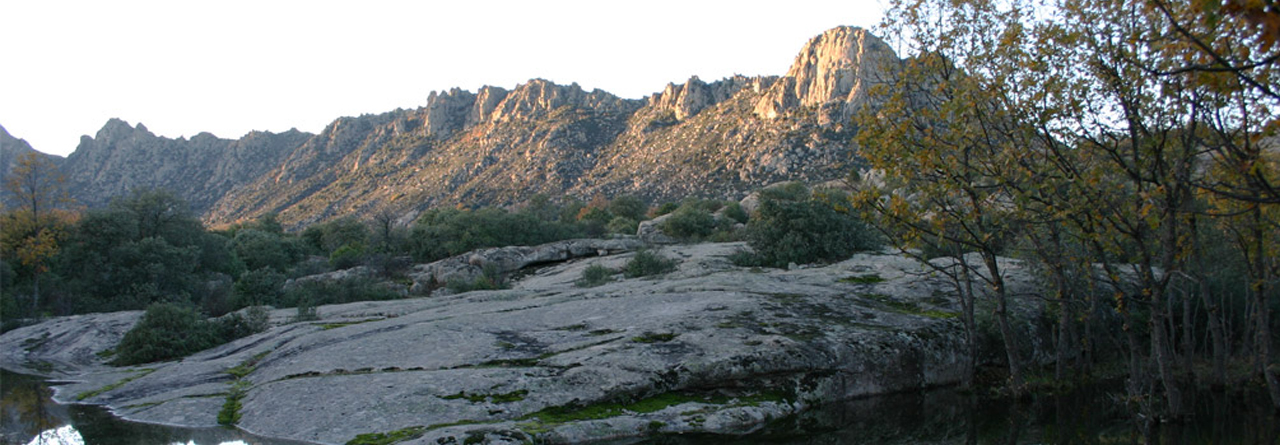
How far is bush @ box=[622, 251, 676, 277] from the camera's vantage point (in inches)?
1034

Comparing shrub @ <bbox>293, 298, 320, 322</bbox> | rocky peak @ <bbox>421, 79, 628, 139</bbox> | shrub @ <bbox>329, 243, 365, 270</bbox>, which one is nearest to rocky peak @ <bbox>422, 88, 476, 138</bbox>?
rocky peak @ <bbox>421, 79, 628, 139</bbox>

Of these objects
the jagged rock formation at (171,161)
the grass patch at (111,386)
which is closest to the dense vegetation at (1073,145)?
the grass patch at (111,386)

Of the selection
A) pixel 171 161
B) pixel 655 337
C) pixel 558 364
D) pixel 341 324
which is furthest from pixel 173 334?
pixel 171 161

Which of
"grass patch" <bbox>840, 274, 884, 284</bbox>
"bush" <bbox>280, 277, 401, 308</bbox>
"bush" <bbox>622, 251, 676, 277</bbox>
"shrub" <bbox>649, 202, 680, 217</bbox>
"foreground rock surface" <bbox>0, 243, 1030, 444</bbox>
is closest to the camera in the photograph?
"foreground rock surface" <bbox>0, 243, 1030, 444</bbox>

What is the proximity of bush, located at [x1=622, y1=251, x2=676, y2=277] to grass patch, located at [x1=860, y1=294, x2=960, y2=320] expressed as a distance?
9.49 m

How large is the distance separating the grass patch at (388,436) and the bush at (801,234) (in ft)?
65.0

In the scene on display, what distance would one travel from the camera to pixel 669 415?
10344 mm

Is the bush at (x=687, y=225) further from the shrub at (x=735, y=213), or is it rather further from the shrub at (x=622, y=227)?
the shrub at (x=622, y=227)

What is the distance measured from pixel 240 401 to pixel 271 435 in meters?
1.97

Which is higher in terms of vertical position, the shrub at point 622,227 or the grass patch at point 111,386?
the shrub at point 622,227

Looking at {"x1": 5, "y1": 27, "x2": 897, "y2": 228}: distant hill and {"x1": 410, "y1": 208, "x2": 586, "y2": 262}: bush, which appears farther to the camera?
{"x1": 5, "y1": 27, "x2": 897, "y2": 228}: distant hill

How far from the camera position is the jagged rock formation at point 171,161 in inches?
4572

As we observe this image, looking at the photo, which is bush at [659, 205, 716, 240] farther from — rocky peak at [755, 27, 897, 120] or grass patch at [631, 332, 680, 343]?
rocky peak at [755, 27, 897, 120]

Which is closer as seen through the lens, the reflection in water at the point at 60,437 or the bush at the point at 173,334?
the reflection in water at the point at 60,437
